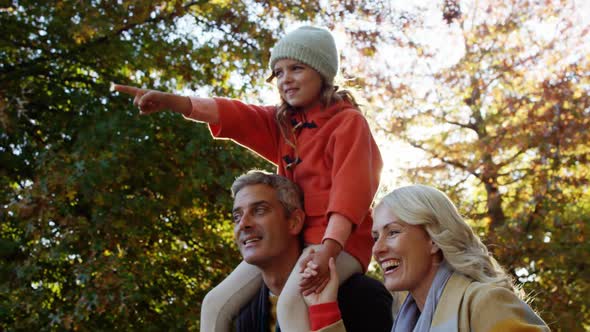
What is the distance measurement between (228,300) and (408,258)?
3.17 feet

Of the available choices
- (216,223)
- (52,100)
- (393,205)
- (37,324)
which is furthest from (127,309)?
(393,205)

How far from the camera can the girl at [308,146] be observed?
335 centimetres

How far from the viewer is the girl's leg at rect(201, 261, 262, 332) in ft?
12.0

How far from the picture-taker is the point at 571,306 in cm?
951

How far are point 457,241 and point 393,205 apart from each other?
10.6 inches

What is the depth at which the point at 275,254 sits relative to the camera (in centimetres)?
358

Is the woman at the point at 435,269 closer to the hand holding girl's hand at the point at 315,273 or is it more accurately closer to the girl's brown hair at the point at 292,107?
the hand holding girl's hand at the point at 315,273

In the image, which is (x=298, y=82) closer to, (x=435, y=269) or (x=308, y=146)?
(x=308, y=146)

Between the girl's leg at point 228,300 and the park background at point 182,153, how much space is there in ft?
11.0

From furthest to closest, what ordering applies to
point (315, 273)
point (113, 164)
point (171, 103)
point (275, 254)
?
point (113, 164) → point (275, 254) → point (171, 103) → point (315, 273)

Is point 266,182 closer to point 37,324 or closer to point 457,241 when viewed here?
point 457,241

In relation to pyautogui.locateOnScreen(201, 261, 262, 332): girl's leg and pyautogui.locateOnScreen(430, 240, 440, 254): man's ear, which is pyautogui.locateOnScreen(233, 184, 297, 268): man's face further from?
pyautogui.locateOnScreen(430, 240, 440, 254): man's ear

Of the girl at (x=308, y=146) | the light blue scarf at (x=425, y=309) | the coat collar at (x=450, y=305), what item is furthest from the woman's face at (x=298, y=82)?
the coat collar at (x=450, y=305)

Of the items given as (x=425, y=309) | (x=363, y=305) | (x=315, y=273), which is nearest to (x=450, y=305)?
(x=425, y=309)
